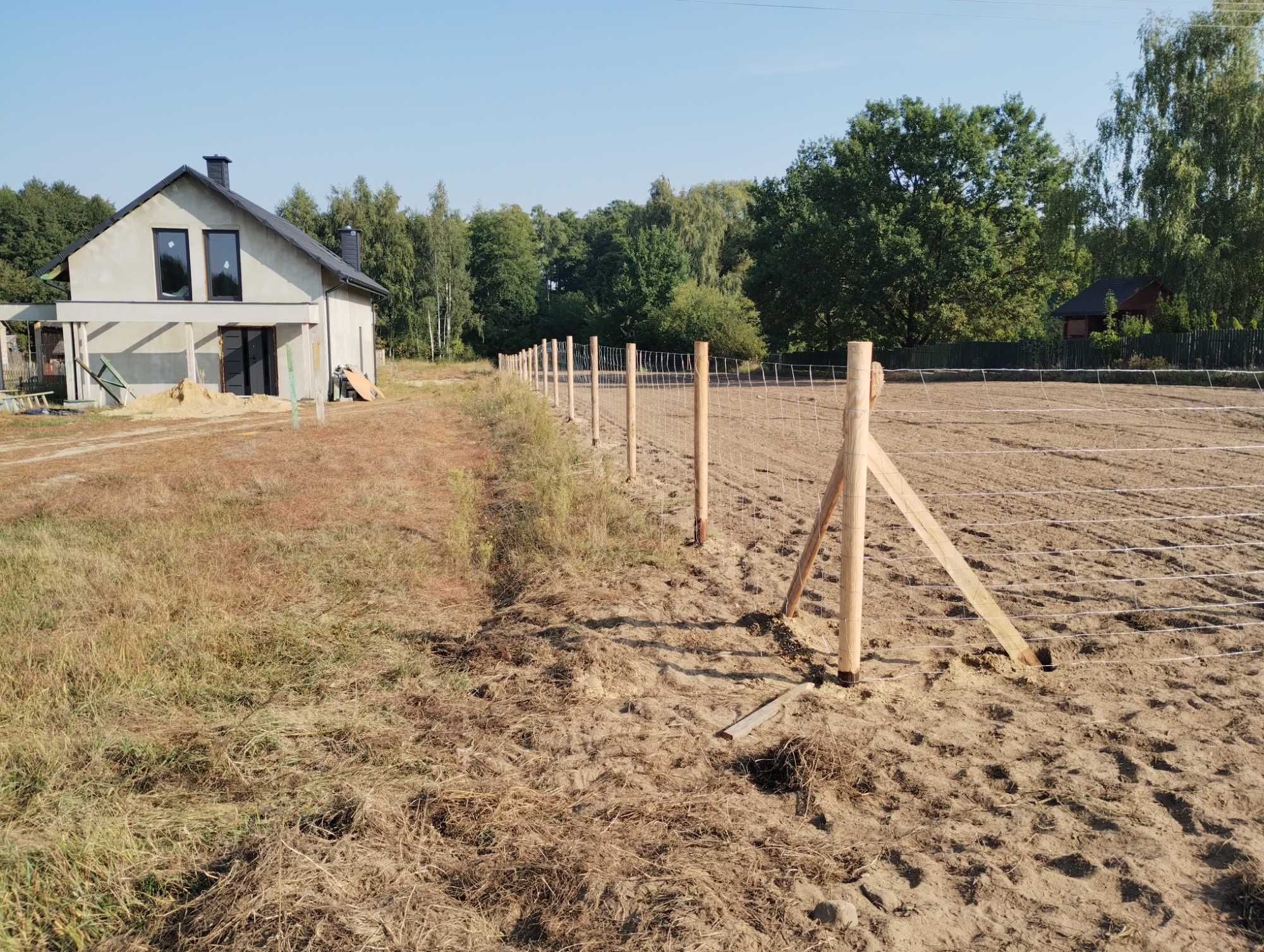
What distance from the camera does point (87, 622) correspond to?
5637 millimetres

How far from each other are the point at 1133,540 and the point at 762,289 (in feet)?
123

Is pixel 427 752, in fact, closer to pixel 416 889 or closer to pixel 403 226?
pixel 416 889

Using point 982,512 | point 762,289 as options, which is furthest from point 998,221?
point 982,512

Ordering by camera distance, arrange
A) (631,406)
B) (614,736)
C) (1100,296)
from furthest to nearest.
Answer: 1. (1100,296)
2. (631,406)
3. (614,736)

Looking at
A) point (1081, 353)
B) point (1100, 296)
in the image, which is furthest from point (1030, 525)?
point (1100, 296)

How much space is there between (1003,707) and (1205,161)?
36043 millimetres

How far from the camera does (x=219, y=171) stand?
95.5ft

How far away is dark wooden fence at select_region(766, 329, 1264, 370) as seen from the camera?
83.1 feet

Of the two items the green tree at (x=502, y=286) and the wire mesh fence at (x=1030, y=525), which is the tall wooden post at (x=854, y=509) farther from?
the green tree at (x=502, y=286)

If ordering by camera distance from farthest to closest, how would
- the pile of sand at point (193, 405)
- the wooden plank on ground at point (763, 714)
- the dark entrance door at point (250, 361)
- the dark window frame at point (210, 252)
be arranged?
the dark entrance door at point (250, 361), the dark window frame at point (210, 252), the pile of sand at point (193, 405), the wooden plank on ground at point (763, 714)

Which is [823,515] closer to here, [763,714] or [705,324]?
[763,714]

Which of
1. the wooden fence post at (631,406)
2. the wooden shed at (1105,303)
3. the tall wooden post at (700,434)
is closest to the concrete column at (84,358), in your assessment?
the wooden fence post at (631,406)

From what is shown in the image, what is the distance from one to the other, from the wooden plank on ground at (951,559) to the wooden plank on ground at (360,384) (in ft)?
85.4

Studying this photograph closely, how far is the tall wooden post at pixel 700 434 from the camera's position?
21.8 ft
